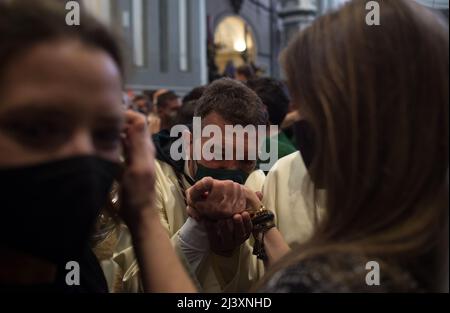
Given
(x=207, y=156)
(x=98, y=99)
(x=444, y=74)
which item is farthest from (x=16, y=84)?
(x=207, y=156)

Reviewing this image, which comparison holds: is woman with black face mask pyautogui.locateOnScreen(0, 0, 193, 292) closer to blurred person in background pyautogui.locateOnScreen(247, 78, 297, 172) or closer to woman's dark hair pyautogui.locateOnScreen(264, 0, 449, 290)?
woman's dark hair pyautogui.locateOnScreen(264, 0, 449, 290)

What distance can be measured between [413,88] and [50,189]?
2.15 feet

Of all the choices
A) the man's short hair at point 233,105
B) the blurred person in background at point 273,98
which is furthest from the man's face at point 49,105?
the blurred person in background at point 273,98

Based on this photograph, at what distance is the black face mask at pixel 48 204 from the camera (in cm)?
83

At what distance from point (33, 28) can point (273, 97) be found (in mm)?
2144

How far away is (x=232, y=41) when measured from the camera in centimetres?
1480

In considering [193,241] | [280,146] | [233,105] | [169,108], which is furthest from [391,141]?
[169,108]

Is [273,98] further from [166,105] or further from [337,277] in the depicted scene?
[337,277]

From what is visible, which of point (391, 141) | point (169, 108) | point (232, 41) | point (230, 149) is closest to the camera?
point (391, 141)

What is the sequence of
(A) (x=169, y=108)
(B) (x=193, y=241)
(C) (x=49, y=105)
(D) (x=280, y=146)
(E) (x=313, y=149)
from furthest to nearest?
(A) (x=169, y=108) < (D) (x=280, y=146) < (B) (x=193, y=241) < (E) (x=313, y=149) < (C) (x=49, y=105)

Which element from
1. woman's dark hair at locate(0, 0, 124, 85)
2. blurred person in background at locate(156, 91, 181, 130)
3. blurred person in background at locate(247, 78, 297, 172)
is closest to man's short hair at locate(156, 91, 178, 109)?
blurred person in background at locate(156, 91, 181, 130)

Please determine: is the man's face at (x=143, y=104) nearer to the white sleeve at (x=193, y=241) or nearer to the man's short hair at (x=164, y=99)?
the man's short hair at (x=164, y=99)

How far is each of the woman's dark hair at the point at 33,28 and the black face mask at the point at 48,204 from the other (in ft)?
0.58

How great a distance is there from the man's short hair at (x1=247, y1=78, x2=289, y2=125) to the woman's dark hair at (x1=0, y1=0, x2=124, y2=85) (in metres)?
2.00
